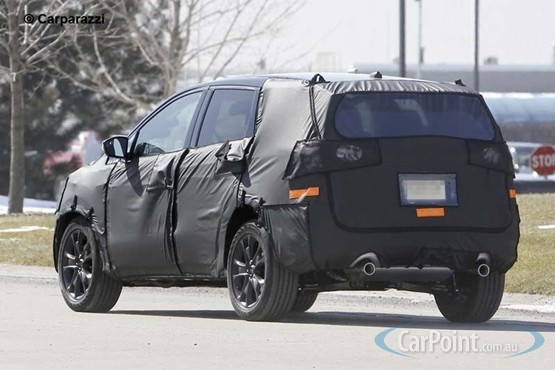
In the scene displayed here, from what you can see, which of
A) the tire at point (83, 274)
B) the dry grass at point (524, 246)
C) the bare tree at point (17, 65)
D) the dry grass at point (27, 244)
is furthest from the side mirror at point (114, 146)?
the bare tree at point (17, 65)

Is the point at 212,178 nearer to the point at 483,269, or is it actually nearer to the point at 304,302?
the point at 304,302

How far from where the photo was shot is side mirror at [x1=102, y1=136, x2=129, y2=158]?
1290cm

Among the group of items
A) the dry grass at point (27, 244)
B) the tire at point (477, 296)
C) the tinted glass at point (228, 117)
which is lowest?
the dry grass at point (27, 244)

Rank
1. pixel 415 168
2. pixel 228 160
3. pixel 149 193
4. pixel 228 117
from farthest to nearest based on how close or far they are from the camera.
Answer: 1. pixel 149 193
2. pixel 228 117
3. pixel 228 160
4. pixel 415 168

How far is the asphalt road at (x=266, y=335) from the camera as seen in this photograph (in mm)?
9312

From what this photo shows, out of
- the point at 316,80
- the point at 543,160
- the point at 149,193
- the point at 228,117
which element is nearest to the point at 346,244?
the point at 316,80

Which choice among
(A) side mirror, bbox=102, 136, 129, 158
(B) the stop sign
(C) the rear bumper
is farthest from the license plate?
(B) the stop sign

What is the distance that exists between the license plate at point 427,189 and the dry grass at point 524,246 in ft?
10.5

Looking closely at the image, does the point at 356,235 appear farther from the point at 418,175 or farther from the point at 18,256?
the point at 18,256

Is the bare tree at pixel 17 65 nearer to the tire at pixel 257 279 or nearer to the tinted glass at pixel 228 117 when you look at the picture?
the tinted glass at pixel 228 117

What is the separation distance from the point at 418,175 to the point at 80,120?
3535 centimetres

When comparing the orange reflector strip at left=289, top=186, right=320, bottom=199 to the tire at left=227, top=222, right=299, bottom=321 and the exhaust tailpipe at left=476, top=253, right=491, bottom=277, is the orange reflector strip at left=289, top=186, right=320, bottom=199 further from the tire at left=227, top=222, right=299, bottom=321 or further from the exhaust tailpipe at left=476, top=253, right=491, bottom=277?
the exhaust tailpipe at left=476, top=253, right=491, bottom=277

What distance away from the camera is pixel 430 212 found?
11305mm

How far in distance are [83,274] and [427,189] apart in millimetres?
3173
